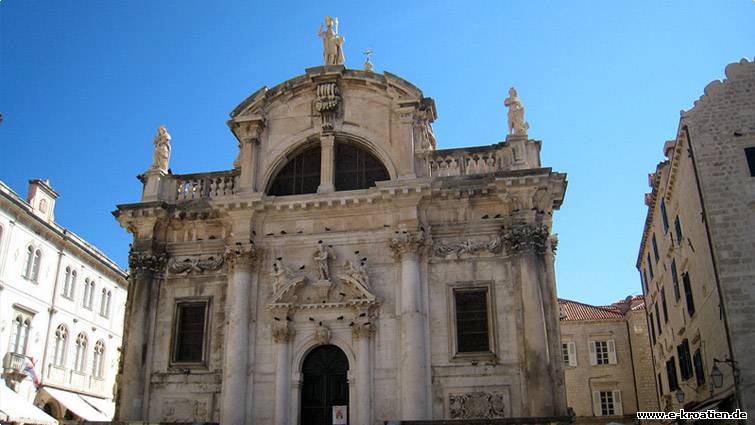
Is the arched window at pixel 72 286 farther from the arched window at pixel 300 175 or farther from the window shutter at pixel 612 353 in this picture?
the window shutter at pixel 612 353

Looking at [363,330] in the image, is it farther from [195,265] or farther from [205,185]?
[205,185]

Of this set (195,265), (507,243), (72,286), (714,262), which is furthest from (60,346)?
(714,262)

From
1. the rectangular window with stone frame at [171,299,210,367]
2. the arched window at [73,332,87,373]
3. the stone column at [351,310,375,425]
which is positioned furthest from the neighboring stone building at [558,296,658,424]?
the arched window at [73,332,87,373]

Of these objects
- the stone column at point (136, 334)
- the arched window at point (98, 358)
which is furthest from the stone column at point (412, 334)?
the arched window at point (98, 358)

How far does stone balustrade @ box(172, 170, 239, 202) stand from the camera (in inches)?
898

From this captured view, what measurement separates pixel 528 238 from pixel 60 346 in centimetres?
2652

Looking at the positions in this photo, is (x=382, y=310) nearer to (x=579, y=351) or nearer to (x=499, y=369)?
(x=499, y=369)

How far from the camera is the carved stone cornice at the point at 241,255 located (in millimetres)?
21125

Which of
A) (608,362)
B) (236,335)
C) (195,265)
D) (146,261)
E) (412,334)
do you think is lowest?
(412,334)

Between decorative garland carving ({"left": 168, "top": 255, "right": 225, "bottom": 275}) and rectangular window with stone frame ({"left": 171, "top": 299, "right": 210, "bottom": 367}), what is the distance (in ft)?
3.17

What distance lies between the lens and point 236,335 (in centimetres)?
2034

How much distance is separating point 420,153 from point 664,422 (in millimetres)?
19962

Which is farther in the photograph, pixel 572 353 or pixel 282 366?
pixel 572 353

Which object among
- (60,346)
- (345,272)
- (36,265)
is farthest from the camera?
(60,346)
